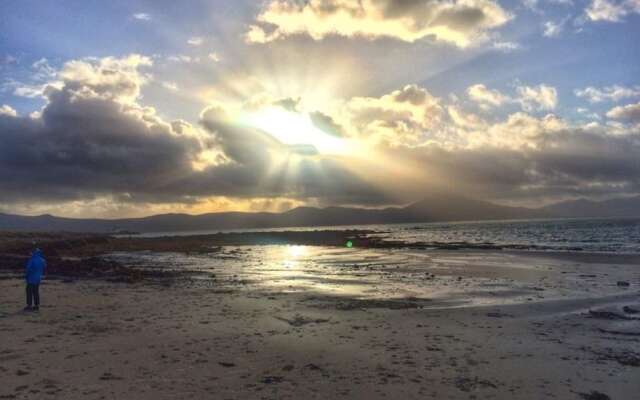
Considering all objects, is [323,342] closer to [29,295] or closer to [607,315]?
[607,315]

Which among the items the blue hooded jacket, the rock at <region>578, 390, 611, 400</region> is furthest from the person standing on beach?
the rock at <region>578, 390, 611, 400</region>

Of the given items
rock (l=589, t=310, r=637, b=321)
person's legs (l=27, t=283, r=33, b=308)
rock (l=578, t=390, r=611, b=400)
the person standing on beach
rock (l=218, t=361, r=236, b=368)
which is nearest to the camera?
rock (l=578, t=390, r=611, b=400)

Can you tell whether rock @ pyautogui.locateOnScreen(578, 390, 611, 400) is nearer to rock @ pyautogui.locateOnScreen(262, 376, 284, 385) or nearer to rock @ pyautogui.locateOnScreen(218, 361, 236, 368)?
rock @ pyautogui.locateOnScreen(262, 376, 284, 385)

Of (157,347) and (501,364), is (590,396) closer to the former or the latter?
(501,364)

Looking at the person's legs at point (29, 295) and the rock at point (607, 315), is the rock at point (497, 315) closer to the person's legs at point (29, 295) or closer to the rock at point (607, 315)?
the rock at point (607, 315)

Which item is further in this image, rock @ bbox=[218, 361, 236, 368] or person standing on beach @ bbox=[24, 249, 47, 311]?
person standing on beach @ bbox=[24, 249, 47, 311]

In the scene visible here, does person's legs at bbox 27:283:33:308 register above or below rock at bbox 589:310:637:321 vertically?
above

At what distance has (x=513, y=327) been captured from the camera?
49.0 feet

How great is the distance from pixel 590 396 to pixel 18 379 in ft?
37.8

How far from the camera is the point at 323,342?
42.9ft

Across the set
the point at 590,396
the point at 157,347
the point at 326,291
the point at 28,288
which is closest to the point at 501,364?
the point at 590,396

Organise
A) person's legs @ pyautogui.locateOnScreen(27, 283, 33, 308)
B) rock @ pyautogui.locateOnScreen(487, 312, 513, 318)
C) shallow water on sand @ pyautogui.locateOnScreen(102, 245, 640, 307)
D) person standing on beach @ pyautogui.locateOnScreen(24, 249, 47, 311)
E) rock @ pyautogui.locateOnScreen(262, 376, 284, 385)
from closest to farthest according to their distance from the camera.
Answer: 1. rock @ pyautogui.locateOnScreen(262, 376, 284, 385)
2. rock @ pyautogui.locateOnScreen(487, 312, 513, 318)
3. person standing on beach @ pyautogui.locateOnScreen(24, 249, 47, 311)
4. person's legs @ pyautogui.locateOnScreen(27, 283, 33, 308)
5. shallow water on sand @ pyautogui.locateOnScreen(102, 245, 640, 307)

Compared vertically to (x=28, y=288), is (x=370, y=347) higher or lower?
lower

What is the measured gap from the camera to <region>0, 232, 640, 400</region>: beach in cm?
939
